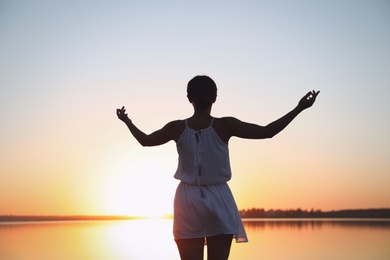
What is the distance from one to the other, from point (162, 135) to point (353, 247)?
51.3 ft

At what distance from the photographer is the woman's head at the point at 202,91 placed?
11.0ft

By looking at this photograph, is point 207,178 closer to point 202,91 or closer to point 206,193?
point 206,193

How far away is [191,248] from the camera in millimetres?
3334

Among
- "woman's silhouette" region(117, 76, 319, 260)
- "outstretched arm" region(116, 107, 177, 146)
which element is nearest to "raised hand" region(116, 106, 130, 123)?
"outstretched arm" region(116, 107, 177, 146)

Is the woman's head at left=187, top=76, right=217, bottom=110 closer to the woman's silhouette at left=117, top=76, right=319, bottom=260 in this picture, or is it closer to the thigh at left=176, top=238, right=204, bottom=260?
the woman's silhouette at left=117, top=76, right=319, bottom=260

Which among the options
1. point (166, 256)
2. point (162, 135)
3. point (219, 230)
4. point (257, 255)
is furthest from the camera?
point (166, 256)

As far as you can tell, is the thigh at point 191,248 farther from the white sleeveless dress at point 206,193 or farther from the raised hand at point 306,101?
the raised hand at point 306,101

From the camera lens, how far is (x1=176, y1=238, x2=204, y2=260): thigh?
10.9 feet

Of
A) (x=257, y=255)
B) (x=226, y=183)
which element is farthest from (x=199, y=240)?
(x=257, y=255)

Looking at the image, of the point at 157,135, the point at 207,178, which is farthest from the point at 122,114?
the point at 207,178

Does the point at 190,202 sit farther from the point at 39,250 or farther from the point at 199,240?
the point at 39,250

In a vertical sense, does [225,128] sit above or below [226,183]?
above

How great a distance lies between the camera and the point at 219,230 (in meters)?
3.28

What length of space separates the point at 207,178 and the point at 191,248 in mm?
404
